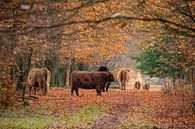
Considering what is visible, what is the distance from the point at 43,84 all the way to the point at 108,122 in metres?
12.8

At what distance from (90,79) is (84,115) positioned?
37.4 ft

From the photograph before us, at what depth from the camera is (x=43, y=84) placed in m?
27.5

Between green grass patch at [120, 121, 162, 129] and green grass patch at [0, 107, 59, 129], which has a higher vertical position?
green grass patch at [0, 107, 59, 129]

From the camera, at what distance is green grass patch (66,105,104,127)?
15126 millimetres

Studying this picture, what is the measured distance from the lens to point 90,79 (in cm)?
2861

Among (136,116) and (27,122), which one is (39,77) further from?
(27,122)

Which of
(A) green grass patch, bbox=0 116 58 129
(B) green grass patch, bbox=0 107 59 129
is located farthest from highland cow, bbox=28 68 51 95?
(A) green grass patch, bbox=0 116 58 129

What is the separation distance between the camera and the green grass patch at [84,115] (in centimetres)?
1513

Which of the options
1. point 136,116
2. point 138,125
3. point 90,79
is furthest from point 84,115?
point 90,79

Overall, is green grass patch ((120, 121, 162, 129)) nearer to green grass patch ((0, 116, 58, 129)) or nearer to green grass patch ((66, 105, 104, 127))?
green grass patch ((66, 105, 104, 127))

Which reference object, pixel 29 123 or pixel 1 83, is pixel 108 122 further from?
pixel 1 83

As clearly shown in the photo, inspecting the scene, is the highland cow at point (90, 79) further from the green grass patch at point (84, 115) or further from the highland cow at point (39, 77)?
the green grass patch at point (84, 115)

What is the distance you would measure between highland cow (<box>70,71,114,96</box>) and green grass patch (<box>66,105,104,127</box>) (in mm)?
7751

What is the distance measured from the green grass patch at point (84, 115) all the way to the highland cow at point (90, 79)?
7.75m
